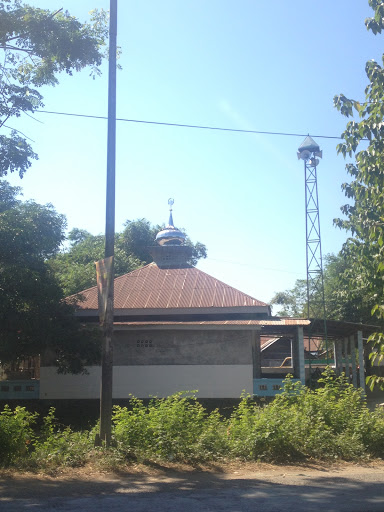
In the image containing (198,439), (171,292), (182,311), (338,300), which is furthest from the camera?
(338,300)

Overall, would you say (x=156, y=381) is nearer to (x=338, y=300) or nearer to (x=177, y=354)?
(x=177, y=354)

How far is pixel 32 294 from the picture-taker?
48.4ft

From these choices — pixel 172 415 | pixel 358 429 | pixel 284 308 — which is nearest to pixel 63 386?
pixel 172 415

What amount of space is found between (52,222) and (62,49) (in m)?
5.37

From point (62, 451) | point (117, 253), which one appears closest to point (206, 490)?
point (62, 451)

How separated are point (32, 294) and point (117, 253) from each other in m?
25.1

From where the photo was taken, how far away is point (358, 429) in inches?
375

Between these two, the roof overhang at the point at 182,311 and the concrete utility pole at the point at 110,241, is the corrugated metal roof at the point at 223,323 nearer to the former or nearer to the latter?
the roof overhang at the point at 182,311

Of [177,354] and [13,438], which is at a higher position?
[177,354]

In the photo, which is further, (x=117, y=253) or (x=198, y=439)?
(x=117, y=253)

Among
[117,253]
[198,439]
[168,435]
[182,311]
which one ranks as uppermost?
[117,253]

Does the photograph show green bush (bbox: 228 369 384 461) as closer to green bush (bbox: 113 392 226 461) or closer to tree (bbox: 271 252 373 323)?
green bush (bbox: 113 392 226 461)

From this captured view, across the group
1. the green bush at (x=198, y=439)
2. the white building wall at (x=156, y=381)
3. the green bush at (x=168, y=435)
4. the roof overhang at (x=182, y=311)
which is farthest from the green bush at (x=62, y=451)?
the roof overhang at (x=182, y=311)

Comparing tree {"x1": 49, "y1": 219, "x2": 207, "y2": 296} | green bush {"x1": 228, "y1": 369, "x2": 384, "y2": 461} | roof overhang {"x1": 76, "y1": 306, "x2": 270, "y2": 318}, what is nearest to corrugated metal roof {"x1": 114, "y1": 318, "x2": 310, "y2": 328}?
roof overhang {"x1": 76, "y1": 306, "x2": 270, "y2": 318}
